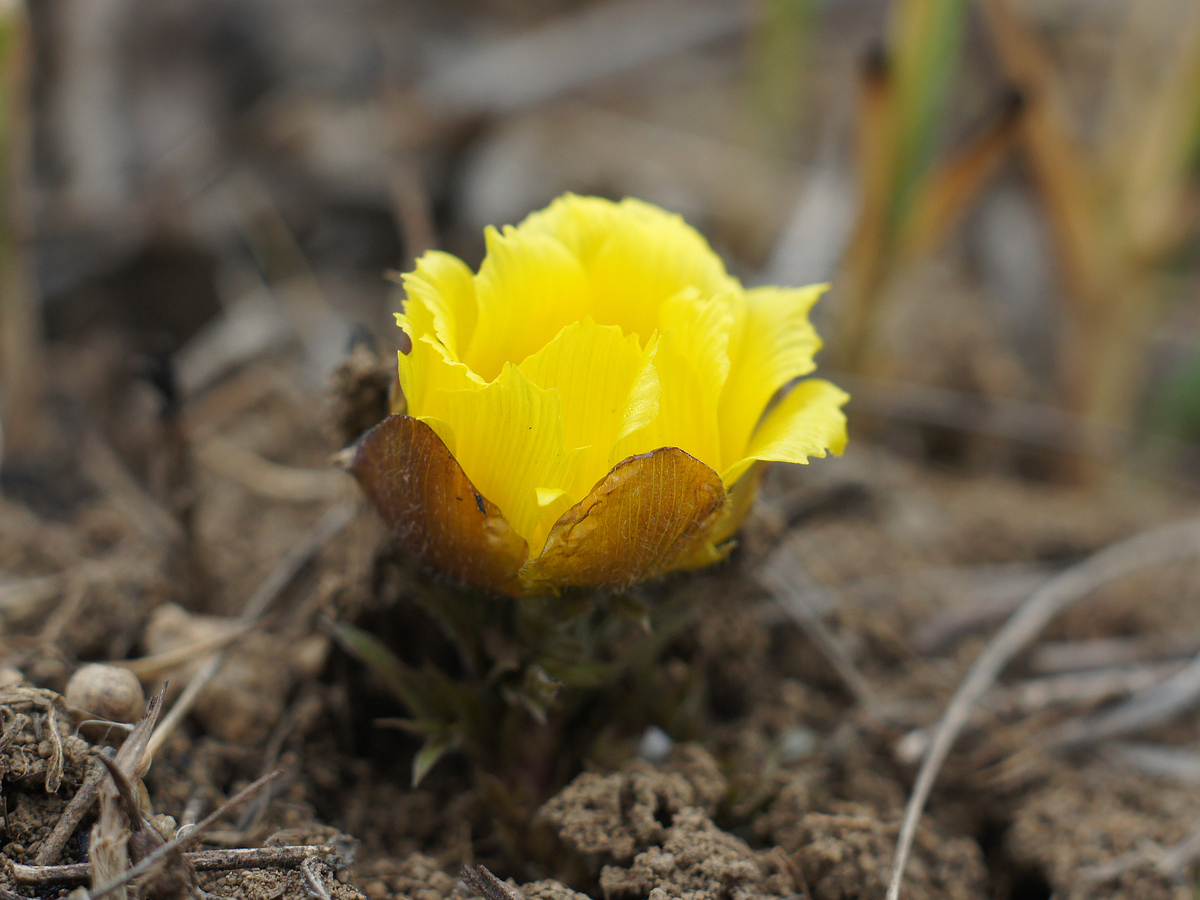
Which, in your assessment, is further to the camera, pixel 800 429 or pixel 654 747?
pixel 654 747

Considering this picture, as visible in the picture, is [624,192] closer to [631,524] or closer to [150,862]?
[631,524]

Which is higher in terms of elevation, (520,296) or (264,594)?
(520,296)

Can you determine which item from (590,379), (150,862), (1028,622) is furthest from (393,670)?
(1028,622)

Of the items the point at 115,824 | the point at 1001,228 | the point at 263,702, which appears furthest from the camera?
the point at 1001,228

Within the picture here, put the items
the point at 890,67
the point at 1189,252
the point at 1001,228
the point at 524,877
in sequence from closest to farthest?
1. the point at 524,877
2. the point at 890,67
3. the point at 1189,252
4. the point at 1001,228

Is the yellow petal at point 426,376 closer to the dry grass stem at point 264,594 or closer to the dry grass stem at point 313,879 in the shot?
the dry grass stem at point 264,594

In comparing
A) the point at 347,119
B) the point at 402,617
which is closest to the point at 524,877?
the point at 402,617

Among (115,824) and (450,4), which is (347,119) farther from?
(115,824)

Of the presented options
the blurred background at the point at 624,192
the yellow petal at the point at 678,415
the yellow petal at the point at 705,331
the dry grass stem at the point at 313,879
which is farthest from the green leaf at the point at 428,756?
the blurred background at the point at 624,192
